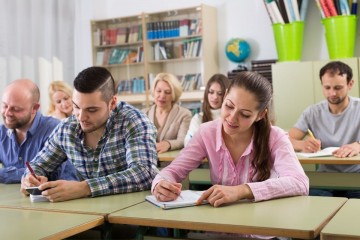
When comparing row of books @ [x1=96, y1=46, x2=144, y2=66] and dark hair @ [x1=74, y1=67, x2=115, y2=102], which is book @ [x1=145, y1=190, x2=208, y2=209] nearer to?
dark hair @ [x1=74, y1=67, x2=115, y2=102]

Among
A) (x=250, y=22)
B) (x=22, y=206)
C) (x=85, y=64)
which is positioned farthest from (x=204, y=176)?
(x=85, y=64)

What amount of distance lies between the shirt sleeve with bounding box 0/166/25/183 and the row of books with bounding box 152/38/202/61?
13.7 feet

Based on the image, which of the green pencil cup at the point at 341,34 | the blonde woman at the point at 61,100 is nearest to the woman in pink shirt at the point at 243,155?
the blonde woman at the point at 61,100

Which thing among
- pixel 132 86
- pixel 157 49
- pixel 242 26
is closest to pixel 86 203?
pixel 242 26

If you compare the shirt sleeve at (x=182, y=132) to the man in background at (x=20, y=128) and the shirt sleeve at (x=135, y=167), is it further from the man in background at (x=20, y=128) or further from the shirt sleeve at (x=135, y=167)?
the shirt sleeve at (x=135, y=167)

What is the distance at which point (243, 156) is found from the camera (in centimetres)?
226

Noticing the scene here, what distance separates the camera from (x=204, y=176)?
352cm

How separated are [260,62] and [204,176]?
302 centimetres

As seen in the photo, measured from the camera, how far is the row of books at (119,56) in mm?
7152

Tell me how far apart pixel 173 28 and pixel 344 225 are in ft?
18.0

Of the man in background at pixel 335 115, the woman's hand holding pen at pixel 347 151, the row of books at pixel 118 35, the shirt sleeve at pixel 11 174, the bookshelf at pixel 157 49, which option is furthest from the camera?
the row of books at pixel 118 35

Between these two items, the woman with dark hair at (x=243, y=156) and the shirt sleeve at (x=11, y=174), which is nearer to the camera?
the woman with dark hair at (x=243, y=156)

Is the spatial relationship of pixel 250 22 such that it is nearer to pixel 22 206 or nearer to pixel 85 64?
pixel 85 64

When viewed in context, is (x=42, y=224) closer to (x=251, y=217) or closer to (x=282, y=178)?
(x=251, y=217)
